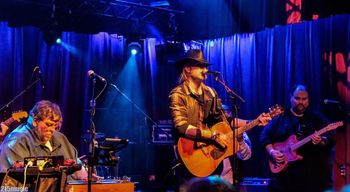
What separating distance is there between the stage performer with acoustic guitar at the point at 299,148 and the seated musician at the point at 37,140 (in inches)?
129

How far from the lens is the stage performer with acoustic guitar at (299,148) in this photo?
748 cm

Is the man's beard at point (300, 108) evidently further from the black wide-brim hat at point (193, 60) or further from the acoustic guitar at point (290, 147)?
the black wide-brim hat at point (193, 60)

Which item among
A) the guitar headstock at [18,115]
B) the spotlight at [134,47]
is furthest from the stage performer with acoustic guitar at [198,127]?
the spotlight at [134,47]

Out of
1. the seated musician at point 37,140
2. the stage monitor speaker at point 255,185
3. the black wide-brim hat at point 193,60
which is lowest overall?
the stage monitor speaker at point 255,185

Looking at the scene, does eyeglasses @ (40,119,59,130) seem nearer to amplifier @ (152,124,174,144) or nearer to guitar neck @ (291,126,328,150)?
guitar neck @ (291,126,328,150)

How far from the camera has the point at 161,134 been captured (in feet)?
39.0

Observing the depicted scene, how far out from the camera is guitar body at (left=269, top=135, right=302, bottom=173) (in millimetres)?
7707

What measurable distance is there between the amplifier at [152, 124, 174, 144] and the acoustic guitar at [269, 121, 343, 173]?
166 inches

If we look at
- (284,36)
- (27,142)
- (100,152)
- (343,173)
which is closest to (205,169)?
(100,152)

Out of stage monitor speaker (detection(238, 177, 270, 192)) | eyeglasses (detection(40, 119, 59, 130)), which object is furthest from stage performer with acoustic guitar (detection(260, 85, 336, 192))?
eyeglasses (detection(40, 119, 59, 130))

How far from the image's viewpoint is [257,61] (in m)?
11.1

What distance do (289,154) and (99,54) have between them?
6.06 metres

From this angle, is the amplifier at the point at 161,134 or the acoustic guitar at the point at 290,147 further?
the amplifier at the point at 161,134

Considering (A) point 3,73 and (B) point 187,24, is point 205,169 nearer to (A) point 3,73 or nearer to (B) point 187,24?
(A) point 3,73
